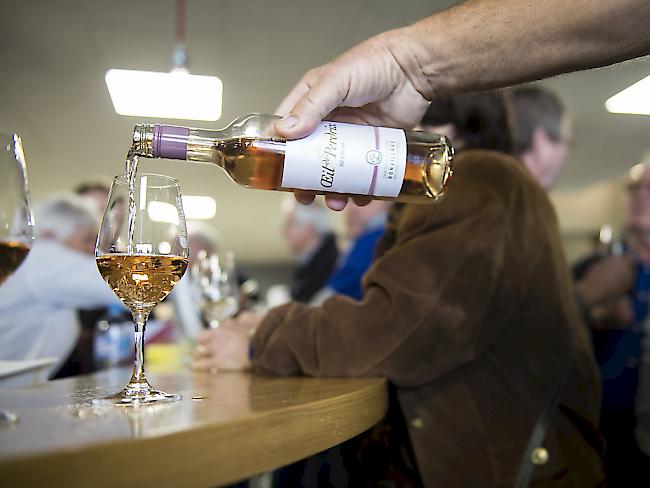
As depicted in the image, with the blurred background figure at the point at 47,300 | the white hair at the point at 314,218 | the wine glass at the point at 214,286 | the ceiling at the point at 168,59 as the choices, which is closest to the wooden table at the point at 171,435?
the wine glass at the point at 214,286

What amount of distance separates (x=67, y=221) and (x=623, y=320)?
2.22m

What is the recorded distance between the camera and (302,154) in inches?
28.6

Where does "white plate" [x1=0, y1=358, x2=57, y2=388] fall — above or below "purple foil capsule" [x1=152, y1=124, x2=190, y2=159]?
below

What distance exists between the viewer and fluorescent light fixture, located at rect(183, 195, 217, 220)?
8.71 meters

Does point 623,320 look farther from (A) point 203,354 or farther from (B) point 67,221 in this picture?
(B) point 67,221

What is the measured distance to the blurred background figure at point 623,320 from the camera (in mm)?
1987

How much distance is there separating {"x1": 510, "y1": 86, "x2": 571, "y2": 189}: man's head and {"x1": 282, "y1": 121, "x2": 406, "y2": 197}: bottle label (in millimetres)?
1469

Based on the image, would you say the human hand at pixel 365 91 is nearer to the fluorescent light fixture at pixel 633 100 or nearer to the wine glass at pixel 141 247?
the wine glass at pixel 141 247

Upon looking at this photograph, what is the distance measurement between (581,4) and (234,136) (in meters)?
0.44

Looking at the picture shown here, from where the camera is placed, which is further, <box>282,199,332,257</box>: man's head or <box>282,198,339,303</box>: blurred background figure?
<box>282,199,332,257</box>: man's head

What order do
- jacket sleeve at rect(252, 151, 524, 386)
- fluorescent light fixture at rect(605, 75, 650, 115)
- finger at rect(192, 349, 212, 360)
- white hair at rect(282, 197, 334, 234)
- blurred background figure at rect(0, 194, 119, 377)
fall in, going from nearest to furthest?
jacket sleeve at rect(252, 151, 524, 386), finger at rect(192, 349, 212, 360), blurred background figure at rect(0, 194, 119, 377), white hair at rect(282, 197, 334, 234), fluorescent light fixture at rect(605, 75, 650, 115)

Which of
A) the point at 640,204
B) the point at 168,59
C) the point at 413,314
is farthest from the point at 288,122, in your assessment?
the point at 168,59

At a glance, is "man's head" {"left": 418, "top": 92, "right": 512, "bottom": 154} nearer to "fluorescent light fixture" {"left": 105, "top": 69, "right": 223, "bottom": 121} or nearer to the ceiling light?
Answer: the ceiling light

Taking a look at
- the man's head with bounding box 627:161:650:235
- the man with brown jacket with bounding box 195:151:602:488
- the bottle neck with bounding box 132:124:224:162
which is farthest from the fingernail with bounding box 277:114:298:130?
the man's head with bounding box 627:161:650:235
